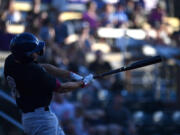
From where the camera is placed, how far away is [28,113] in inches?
213

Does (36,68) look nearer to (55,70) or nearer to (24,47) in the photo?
(24,47)

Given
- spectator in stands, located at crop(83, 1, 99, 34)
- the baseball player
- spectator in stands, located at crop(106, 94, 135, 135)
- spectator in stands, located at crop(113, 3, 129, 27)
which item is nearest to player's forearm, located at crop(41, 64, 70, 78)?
the baseball player

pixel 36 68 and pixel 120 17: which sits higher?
pixel 36 68

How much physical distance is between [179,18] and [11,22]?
23.7 ft

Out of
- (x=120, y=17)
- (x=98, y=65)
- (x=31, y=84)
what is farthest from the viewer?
(x=120, y=17)

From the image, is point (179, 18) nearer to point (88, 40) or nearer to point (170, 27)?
point (170, 27)

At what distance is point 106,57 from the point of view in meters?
12.5

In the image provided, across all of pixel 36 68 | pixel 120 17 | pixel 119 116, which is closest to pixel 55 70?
pixel 36 68

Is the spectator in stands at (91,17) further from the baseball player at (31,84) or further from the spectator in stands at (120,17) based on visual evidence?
the baseball player at (31,84)

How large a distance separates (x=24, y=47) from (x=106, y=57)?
23.8 ft

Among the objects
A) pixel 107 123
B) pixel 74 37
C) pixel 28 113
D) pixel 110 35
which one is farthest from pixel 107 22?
pixel 28 113

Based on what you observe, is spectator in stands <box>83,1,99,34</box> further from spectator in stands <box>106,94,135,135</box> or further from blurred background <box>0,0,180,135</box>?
spectator in stands <box>106,94,135,135</box>

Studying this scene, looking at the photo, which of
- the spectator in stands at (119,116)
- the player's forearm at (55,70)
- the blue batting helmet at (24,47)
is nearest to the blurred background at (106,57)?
the spectator in stands at (119,116)

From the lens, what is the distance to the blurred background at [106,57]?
9.34m
